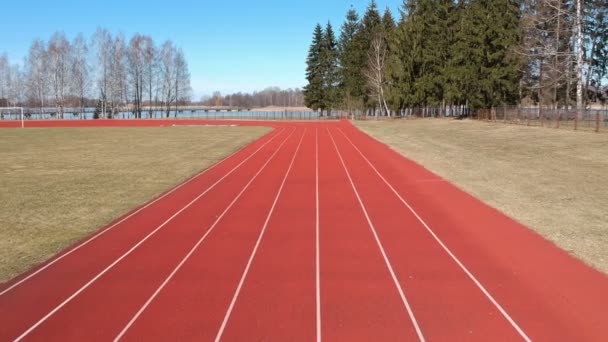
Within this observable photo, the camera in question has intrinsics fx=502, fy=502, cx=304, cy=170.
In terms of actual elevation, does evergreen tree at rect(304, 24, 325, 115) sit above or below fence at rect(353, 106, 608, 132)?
above

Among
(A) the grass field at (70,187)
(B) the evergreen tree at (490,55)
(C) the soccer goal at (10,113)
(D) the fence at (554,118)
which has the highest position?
(B) the evergreen tree at (490,55)

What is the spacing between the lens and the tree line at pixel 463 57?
4322 centimetres

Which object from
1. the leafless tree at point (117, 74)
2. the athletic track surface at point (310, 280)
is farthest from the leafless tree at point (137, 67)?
the athletic track surface at point (310, 280)

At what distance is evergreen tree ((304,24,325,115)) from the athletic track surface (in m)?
71.0

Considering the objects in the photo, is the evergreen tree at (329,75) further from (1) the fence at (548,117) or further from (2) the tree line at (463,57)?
(1) the fence at (548,117)

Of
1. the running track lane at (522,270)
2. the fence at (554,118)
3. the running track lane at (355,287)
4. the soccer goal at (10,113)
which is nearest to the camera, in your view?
the running track lane at (355,287)

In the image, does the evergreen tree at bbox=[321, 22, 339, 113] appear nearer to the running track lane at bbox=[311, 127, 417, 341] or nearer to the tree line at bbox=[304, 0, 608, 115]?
the tree line at bbox=[304, 0, 608, 115]

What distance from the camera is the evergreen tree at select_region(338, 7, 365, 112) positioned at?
7375cm

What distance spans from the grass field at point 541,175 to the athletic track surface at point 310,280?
69cm

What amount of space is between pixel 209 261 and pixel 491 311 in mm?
4150

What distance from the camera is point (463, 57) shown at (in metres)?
48.9

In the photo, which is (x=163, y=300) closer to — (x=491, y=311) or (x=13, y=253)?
(x=13, y=253)

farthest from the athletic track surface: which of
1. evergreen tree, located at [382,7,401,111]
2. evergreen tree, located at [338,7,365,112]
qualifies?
evergreen tree, located at [338,7,365,112]

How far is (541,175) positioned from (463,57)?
3571 cm
